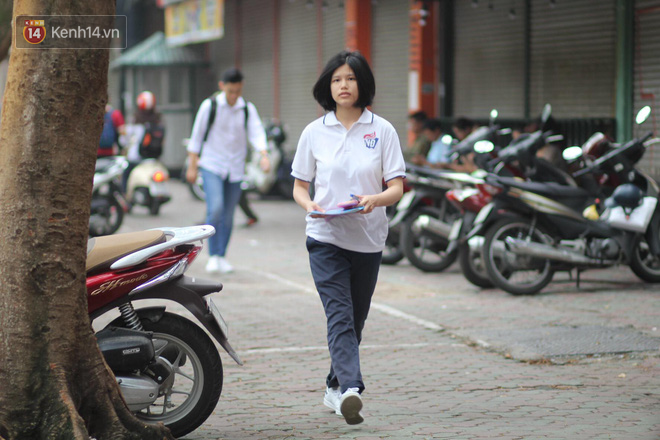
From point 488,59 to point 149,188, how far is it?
588 cm

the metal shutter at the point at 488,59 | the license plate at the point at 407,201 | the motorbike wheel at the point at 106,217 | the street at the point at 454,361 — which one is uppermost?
the metal shutter at the point at 488,59

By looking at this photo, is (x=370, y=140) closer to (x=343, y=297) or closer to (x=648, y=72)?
(x=343, y=297)

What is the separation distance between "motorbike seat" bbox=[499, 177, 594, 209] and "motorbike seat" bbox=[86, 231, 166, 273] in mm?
4968

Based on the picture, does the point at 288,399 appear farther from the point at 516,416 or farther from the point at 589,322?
the point at 589,322

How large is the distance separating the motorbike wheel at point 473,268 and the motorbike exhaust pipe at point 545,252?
19.5 inches

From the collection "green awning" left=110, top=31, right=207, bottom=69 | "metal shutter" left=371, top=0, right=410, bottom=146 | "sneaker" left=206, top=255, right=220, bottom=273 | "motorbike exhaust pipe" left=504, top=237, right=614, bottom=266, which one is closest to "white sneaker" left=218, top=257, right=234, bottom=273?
"sneaker" left=206, top=255, right=220, bottom=273

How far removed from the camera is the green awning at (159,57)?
25.7 metres

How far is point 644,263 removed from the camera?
9.61m

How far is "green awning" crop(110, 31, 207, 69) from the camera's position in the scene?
25.7 m

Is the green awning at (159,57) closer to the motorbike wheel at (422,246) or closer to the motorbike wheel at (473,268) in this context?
the motorbike wheel at (422,246)

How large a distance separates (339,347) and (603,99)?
8.92 m

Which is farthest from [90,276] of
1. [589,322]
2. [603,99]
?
[603,99]

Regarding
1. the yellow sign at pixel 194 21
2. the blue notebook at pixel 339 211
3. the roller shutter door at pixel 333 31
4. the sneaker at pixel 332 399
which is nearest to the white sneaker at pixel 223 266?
the sneaker at pixel 332 399

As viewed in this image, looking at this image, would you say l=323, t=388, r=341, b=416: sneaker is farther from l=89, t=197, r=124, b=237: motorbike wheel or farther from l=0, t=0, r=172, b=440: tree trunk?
l=89, t=197, r=124, b=237: motorbike wheel
